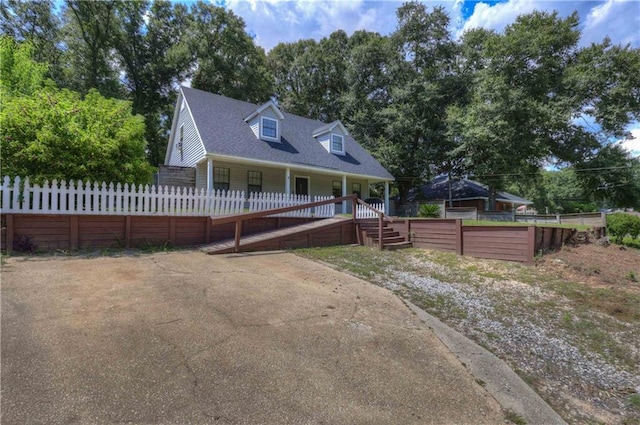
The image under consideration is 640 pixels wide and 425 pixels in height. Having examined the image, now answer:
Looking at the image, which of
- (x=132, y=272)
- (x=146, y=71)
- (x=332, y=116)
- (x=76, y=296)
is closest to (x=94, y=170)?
(x=132, y=272)

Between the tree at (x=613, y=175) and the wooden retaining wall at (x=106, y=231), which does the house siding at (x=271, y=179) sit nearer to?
the wooden retaining wall at (x=106, y=231)

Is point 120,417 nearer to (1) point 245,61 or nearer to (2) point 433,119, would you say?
(2) point 433,119

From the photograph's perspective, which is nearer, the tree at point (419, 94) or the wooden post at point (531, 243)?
the wooden post at point (531, 243)

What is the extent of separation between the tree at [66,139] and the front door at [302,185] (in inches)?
357

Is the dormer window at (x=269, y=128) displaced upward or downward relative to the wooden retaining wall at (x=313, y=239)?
upward

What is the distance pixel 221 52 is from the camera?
86.5 feet

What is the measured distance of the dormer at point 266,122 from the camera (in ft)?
50.5

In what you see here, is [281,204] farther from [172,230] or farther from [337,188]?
[337,188]

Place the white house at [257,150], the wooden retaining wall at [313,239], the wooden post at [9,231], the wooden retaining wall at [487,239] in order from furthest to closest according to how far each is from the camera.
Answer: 1. the white house at [257,150]
2. the wooden retaining wall at [313,239]
3. the wooden retaining wall at [487,239]
4. the wooden post at [9,231]

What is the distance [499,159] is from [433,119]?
625 centimetres

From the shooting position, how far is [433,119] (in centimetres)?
2500

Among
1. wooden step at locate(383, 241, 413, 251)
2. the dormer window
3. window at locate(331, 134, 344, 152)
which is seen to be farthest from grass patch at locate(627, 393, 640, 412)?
window at locate(331, 134, 344, 152)

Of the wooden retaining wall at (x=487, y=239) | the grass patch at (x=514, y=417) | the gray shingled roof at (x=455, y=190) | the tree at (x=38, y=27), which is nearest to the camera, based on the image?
the grass patch at (x=514, y=417)

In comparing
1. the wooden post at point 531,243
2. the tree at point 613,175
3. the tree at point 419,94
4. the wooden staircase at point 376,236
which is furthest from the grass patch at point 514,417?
the tree at point 613,175
